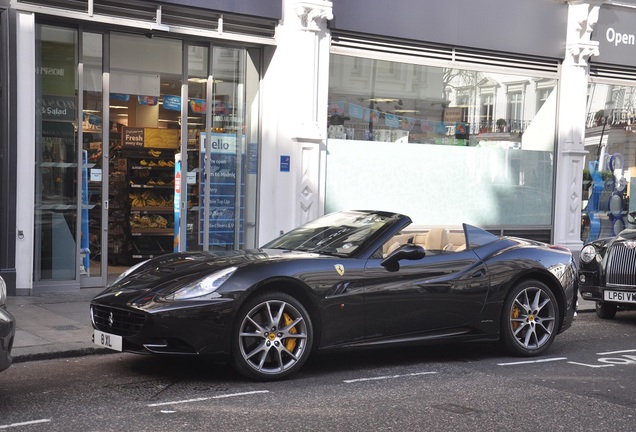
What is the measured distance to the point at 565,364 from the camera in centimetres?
845

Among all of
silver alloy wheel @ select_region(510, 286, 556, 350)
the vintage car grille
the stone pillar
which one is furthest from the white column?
silver alloy wheel @ select_region(510, 286, 556, 350)

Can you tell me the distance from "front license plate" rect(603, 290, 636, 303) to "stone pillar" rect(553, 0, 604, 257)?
597 centimetres

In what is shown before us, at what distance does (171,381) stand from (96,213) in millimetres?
6159

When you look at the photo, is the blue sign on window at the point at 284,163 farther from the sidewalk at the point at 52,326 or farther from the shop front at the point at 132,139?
the sidewalk at the point at 52,326

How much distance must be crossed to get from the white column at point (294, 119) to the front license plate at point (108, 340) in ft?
22.2

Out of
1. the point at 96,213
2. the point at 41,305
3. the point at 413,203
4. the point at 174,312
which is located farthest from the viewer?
the point at 413,203

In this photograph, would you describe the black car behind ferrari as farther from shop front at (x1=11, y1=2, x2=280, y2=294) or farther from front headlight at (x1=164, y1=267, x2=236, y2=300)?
front headlight at (x1=164, y1=267, x2=236, y2=300)

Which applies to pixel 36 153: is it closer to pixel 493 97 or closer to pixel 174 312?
pixel 174 312

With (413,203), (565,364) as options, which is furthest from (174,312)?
(413,203)

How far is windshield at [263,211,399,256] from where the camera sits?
26.4 ft

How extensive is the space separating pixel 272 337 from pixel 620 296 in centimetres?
551

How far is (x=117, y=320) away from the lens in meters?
7.11

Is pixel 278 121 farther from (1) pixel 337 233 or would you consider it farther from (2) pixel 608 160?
(2) pixel 608 160

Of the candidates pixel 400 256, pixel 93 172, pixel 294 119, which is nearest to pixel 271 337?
pixel 400 256
